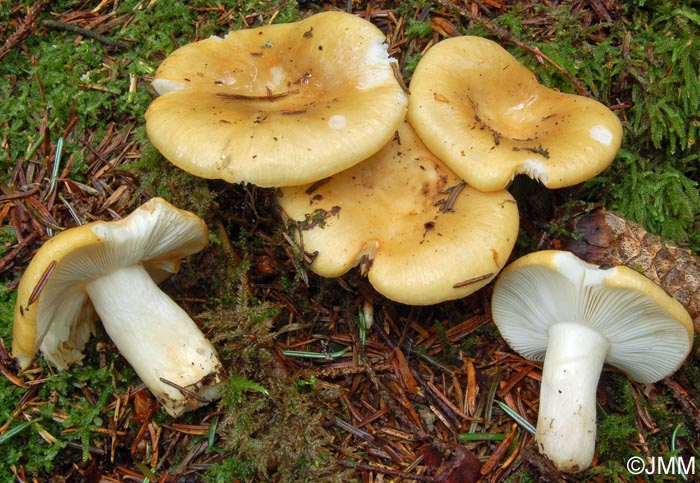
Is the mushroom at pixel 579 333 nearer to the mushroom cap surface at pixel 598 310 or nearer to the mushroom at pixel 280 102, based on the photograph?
the mushroom cap surface at pixel 598 310

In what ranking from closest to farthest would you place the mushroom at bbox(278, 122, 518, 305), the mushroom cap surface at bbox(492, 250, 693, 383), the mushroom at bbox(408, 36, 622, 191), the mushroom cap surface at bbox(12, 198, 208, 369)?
the mushroom cap surface at bbox(12, 198, 208, 369)
the mushroom cap surface at bbox(492, 250, 693, 383)
the mushroom at bbox(278, 122, 518, 305)
the mushroom at bbox(408, 36, 622, 191)

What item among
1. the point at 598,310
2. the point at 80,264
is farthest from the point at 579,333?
the point at 80,264

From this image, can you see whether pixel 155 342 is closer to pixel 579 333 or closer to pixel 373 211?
pixel 373 211

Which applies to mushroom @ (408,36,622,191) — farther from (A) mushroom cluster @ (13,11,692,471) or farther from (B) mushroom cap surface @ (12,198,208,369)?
(B) mushroom cap surface @ (12,198,208,369)

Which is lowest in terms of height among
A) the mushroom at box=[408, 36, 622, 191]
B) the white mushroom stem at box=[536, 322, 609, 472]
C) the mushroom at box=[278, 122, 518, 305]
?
the white mushroom stem at box=[536, 322, 609, 472]

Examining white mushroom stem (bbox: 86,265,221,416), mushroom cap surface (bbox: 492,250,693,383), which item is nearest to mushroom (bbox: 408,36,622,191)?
mushroom cap surface (bbox: 492,250,693,383)
